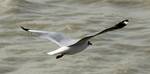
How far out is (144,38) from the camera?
35.5 ft

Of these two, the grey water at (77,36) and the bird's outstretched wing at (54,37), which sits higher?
the bird's outstretched wing at (54,37)

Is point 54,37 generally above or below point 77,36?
above

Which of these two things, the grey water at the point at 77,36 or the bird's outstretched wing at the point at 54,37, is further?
the grey water at the point at 77,36

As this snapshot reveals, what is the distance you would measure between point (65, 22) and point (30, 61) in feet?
9.48

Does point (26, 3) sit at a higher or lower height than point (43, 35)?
lower

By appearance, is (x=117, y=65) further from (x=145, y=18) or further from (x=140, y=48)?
(x=145, y=18)

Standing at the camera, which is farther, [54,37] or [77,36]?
[77,36]

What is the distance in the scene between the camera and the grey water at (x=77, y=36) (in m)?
9.14

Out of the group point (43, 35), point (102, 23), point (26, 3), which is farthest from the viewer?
point (26, 3)

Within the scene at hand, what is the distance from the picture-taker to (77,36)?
36.3 feet

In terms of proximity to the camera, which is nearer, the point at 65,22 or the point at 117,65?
the point at 117,65

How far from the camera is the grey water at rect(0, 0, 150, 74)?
9141 mm

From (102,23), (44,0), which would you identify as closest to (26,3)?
(44,0)

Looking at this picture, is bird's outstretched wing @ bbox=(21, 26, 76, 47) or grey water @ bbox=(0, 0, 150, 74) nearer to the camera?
bird's outstretched wing @ bbox=(21, 26, 76, 47)
